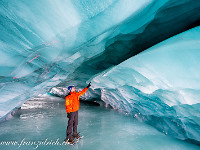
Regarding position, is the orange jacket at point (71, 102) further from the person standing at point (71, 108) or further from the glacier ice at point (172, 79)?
the glacier ice at point (172, 79)

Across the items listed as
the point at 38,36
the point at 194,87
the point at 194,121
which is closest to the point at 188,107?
the point at 194,121

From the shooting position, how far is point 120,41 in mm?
2963

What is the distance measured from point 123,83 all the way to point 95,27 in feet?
8.06

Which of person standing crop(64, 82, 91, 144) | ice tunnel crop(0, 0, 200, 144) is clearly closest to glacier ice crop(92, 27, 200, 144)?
ice tunnel crop(0, 0, 200, 144)

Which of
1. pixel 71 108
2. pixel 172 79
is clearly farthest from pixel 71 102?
Result: pixel 172 79

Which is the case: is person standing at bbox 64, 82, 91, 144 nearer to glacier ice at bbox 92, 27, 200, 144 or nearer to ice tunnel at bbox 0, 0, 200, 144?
ice tunnel at bbox 0, 0, 200, 144

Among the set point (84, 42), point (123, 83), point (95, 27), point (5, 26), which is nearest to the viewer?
point (5, 26)

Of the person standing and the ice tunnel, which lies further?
the person standing

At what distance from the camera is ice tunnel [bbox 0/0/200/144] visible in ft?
6.49

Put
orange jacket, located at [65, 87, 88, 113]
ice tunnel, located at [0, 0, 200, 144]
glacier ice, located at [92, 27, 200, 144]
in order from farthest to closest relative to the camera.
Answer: orange jacket, located at [65, 87, 88, 113]
glacier ice, located at [92, 27, 200, 144]
ice tunnel, located at [0, 0, 200, 144]

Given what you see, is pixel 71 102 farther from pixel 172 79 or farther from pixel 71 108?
pixel 172 79

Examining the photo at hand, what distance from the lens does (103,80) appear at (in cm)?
502

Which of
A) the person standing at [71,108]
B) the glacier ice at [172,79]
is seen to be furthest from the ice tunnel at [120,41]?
the person standing at [71,108]

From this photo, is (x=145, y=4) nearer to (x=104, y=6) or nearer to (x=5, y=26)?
(x=104, y=6)
